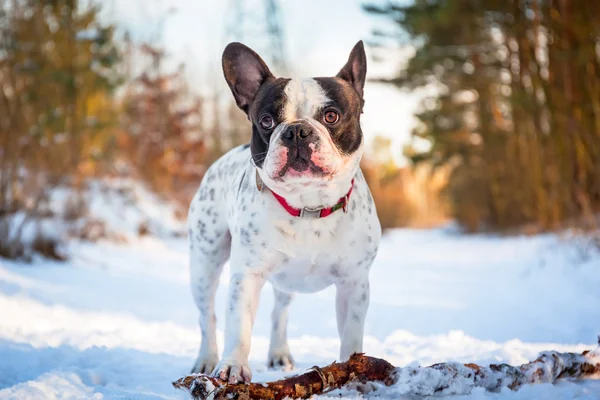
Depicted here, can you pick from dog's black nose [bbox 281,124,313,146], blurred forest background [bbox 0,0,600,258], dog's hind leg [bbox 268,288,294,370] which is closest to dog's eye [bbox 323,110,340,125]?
dog's black nose [bbox 281,124,313,146]

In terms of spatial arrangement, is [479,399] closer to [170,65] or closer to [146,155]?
[146,155]

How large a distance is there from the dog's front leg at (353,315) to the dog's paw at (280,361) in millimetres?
751

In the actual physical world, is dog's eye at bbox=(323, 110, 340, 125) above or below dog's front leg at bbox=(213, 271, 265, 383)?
above

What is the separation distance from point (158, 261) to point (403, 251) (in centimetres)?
604

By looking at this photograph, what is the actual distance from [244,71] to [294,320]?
10.2 ft

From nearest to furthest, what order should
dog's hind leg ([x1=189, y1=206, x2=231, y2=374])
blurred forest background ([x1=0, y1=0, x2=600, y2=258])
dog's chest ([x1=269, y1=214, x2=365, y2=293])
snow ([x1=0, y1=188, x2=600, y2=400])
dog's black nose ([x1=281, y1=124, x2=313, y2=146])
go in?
dog's black nose ([x1=281, y1=124, x2=313, y2=146]), dog's chest ([x1=269, y1=214, x2=365, y2=293]), snow ([x1=0, y1=188, x2=600, y2=400]), dog's hind leg ([x1=189, y1=206, x2=231, y2=374]), blurred forest background ([x1=0, y1=0, x2=600, y2=258])

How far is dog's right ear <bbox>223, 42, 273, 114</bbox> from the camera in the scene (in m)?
2.92

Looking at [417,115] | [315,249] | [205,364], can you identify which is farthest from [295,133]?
[417,115]

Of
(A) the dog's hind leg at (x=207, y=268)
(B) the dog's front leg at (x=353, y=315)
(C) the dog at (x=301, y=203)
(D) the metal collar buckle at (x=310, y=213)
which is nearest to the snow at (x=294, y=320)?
(A) the dog's hind leg at (x=207, y=268)

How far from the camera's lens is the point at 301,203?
2.65m

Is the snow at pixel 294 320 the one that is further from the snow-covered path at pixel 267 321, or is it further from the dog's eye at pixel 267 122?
the dog's eye at pixel 267 122

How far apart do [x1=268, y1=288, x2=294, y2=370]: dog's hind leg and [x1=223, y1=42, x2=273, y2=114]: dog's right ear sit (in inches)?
53.4

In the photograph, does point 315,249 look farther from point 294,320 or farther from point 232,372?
point 294,320

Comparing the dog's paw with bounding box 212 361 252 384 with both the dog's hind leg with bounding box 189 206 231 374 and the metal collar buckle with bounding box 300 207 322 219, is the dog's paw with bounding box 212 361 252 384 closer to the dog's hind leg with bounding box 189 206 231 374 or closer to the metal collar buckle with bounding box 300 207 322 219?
the metal collar buckle with bounding box 300 207 322 219
